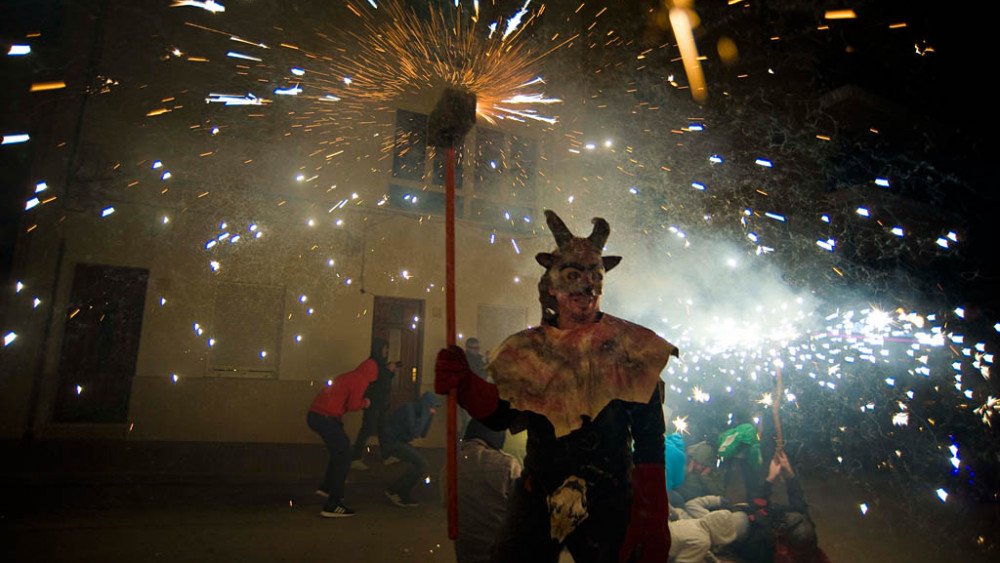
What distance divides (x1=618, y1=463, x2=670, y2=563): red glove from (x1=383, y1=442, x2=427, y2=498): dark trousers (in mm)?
4233

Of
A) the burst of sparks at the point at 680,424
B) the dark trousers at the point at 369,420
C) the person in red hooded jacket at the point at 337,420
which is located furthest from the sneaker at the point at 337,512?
the burst of sparks at the point at 680,424

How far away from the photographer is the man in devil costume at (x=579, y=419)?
2080mm

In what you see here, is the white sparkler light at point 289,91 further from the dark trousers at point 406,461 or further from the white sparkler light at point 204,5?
the dark trousers at point 406,461

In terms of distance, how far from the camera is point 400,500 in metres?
6.05

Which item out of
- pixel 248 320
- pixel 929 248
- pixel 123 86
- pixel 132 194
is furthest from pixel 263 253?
pixel 929 248

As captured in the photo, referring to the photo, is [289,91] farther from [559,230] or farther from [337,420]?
[559,230]

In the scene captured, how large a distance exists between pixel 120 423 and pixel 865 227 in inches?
459

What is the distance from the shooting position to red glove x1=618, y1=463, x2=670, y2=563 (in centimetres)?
201

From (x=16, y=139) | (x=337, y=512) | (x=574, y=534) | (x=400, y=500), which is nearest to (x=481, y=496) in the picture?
(x=574, y=534)

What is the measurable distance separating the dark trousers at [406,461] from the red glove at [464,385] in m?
3.96

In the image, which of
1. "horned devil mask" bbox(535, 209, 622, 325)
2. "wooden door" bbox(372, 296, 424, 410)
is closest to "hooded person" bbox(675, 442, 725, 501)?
"horned devil mask" bbox(535, 209, 622, 325)

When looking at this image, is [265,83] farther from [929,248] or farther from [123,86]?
[929,248]

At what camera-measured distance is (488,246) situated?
33.1 ft

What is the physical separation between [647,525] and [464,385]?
3.09 ft
